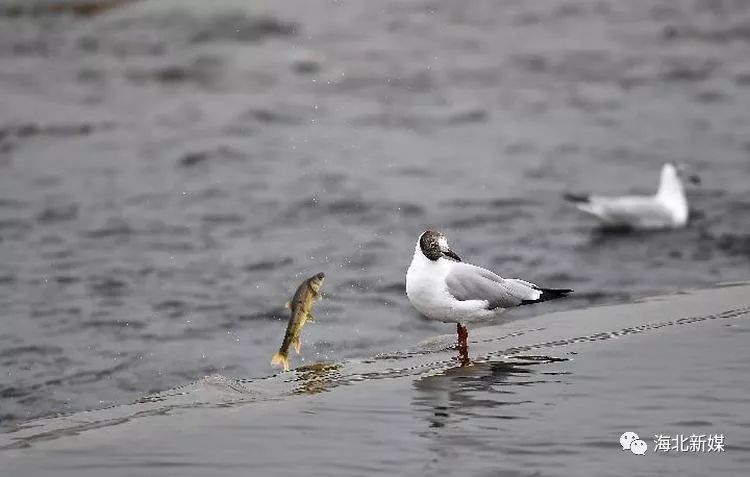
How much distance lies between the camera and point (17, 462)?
7.12 metres

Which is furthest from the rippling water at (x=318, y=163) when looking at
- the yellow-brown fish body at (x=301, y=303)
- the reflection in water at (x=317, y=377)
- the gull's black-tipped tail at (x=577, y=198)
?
the yellow-brown fish body at (x=301, y=303)

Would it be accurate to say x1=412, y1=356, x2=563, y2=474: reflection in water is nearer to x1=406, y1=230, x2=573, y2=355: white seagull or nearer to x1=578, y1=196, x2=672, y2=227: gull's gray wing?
x1=406, y1=230, x2=573, y2=355: white seagull

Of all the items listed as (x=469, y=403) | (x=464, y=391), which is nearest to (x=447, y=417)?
(x=469, y=403)

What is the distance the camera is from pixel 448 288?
912 centimetres

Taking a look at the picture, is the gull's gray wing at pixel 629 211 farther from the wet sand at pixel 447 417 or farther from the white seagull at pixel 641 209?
the wet sand at pixel 447 417

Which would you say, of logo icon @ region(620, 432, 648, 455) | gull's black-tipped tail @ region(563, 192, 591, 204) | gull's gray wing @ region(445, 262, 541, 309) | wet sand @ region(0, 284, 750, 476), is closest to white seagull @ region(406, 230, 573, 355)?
gull's gray wing @ region(445, 262, 541, 309)

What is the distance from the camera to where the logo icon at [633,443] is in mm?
7089

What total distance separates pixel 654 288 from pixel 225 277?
3843 mm

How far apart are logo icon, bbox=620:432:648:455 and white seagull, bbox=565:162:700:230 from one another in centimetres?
923

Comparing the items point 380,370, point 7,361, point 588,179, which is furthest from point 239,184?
point 380,370

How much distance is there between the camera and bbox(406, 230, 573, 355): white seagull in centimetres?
908

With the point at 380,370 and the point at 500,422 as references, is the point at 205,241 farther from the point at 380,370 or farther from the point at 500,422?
the point at 500,422

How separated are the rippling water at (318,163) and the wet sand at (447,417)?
0.62 meters

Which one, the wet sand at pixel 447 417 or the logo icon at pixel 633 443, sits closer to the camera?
the wet sand at pixel 447 417
